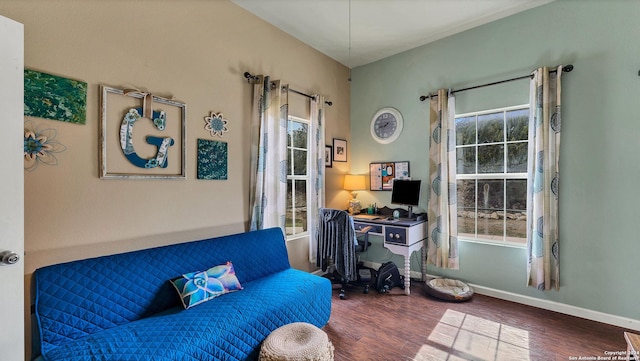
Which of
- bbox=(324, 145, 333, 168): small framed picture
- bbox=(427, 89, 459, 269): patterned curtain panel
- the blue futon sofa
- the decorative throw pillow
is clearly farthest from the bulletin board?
the decorative throw pillow

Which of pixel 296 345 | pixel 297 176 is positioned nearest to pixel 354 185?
pixel 297 176

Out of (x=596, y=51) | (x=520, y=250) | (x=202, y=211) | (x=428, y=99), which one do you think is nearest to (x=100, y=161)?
(x=202, y=211)

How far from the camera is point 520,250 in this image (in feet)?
9.20

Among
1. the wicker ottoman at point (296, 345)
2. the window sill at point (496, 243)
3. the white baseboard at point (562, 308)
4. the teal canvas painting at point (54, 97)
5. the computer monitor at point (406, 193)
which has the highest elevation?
the teal canvas painting at point (54, 97)

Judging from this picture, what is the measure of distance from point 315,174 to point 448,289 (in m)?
1.92

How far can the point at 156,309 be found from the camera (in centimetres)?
181

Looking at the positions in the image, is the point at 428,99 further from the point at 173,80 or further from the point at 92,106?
the point at 92,106

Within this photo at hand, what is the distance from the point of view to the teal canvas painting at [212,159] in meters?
2.37

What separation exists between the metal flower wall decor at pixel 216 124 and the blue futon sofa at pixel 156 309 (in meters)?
0.95

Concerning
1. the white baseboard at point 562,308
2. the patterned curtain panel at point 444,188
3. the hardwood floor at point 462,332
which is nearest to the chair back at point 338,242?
the hardwood floor at point 462,332

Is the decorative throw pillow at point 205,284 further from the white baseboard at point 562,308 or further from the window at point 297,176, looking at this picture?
the white baseboard at point 562,308

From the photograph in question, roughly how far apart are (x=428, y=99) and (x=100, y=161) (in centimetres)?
329
